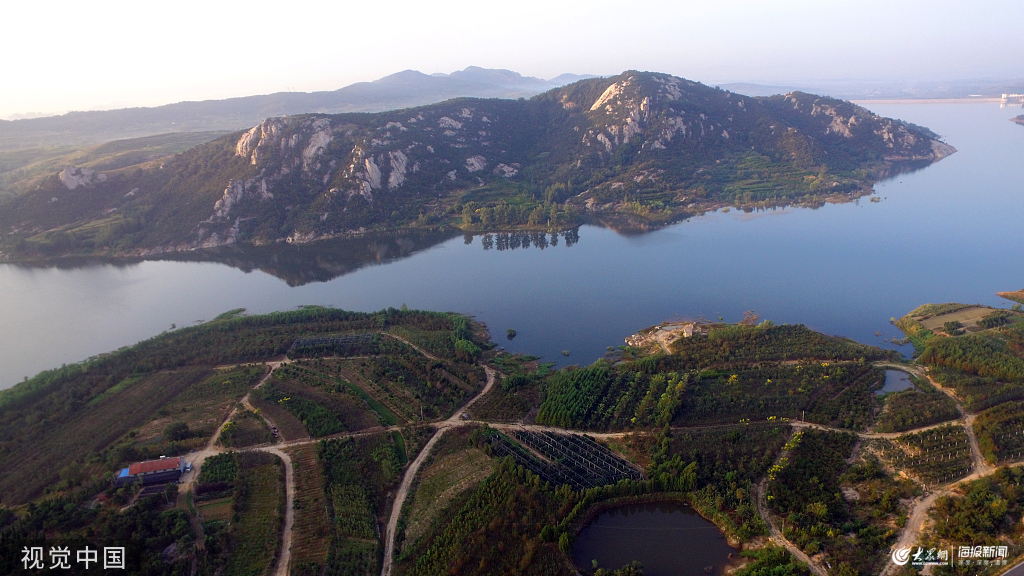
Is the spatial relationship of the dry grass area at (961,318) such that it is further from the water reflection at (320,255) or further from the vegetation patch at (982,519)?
the water reflection at (320,255)

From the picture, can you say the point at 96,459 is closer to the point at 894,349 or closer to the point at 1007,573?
the point at 1007,573

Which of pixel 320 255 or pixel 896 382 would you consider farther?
pixel 320 255

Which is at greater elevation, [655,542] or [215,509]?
[215,509]

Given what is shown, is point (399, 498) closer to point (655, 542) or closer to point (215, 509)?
point (215, 509)

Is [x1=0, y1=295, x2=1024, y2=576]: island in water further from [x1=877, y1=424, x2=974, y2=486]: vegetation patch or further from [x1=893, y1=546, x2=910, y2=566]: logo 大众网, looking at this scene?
[x1=893, y1=546, x2=910, y2=566]: logo 大众网

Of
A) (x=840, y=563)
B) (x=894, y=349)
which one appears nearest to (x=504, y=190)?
(x=894, y=349)

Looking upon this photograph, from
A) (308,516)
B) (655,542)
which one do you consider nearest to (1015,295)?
(655,542)

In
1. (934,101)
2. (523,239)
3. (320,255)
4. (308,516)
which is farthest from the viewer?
(934,101)

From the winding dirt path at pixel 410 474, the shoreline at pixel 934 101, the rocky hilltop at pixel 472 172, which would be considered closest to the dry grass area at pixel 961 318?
the winding dirt path at pixel 410 474
